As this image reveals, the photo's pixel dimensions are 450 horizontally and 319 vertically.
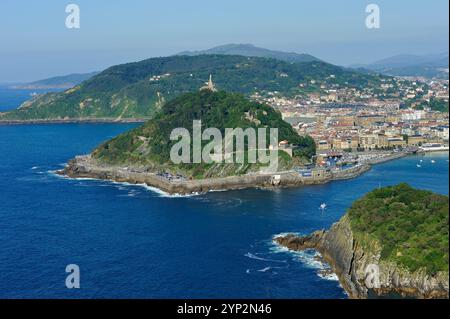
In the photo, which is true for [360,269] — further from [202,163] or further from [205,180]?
[202,163]

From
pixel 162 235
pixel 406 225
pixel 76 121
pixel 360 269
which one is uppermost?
pixel 76 121

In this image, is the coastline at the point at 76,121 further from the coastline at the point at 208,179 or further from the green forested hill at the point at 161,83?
the coastline at the point at 208,179

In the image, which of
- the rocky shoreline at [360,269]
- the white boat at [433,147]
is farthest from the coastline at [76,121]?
the rocky shoreline at [360,269]

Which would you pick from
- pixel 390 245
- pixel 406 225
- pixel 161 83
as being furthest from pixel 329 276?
pixel 161 83

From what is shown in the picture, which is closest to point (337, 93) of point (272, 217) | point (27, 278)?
point (272, 217)

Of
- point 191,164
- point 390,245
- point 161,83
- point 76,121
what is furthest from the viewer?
point 161,83

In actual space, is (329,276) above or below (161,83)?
below

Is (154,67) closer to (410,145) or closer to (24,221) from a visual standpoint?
(410,145)
